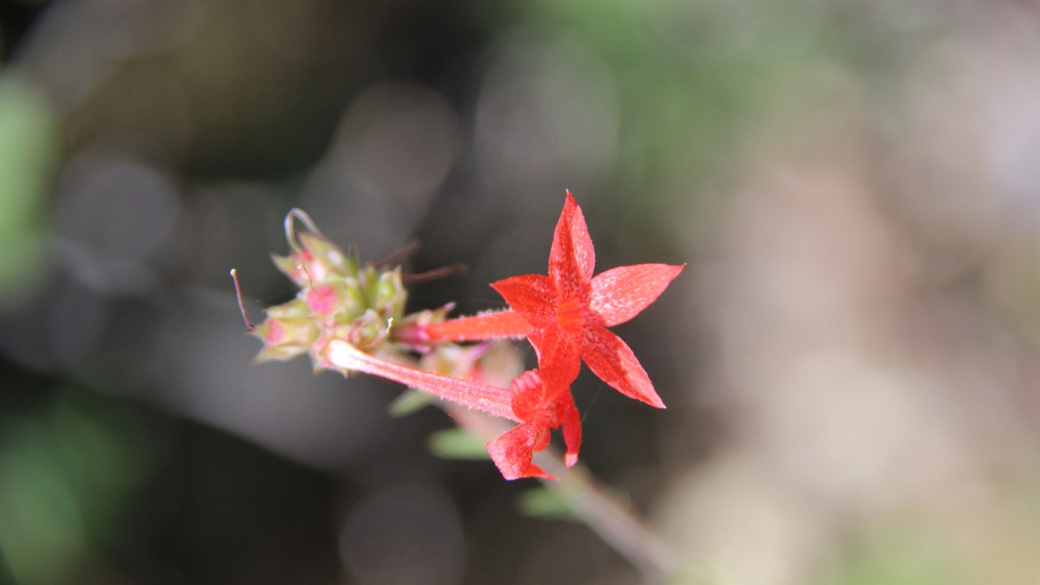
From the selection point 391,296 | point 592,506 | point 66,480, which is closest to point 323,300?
point 391,296

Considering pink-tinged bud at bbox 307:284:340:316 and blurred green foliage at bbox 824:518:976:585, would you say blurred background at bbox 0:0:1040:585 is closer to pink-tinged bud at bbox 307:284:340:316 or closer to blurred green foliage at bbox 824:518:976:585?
blurred green foliage at bbox 824:518:976:585

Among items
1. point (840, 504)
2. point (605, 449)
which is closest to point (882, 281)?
point (840, 504)

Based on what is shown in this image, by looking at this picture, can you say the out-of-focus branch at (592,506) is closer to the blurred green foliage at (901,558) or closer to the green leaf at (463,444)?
the green leaf at (463,444)

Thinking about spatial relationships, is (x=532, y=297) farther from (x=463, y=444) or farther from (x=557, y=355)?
(x=463, y=444)

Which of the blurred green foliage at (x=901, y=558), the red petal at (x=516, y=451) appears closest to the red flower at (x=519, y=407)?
the red petal at (x=516, y=451)

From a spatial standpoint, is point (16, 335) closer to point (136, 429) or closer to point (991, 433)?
point (136, 429)

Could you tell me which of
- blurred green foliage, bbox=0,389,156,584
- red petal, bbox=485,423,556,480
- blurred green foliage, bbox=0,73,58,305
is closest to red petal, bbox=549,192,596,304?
red petal, bbox=485,423,556,480
